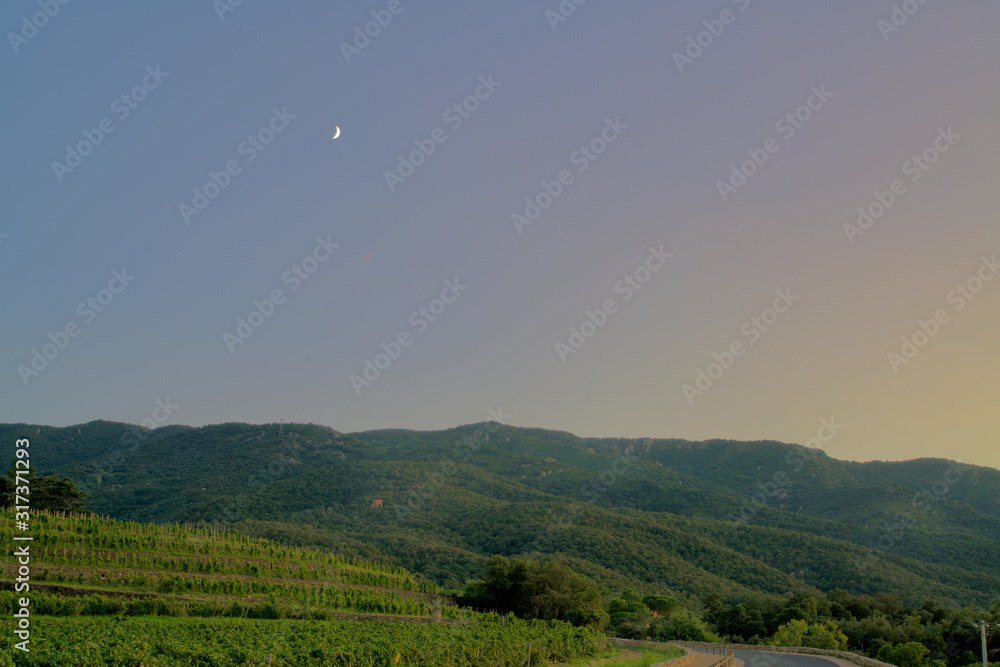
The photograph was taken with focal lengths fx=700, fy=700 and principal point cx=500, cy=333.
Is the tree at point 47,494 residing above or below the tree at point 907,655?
above

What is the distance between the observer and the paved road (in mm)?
31891

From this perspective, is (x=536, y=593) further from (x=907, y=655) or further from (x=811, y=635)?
(x=907, y=655)

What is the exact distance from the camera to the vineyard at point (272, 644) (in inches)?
656

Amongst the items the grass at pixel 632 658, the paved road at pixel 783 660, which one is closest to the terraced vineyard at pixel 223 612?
the grass at pixel 632 658

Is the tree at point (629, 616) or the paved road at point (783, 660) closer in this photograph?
the paved road at point (783, 660)

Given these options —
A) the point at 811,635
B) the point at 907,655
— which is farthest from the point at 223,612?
the point at 811,635

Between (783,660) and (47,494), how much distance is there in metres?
46.2

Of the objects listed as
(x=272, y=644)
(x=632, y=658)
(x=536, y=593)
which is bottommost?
(x=632, y=658)

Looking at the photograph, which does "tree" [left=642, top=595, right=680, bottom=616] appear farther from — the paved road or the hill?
the paved road

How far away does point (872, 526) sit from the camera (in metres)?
113

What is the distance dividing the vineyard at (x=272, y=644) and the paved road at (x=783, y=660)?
9.20 metres

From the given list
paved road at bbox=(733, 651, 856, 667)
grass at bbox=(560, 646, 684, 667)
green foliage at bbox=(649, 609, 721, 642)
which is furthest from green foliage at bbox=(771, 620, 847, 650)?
grass at bbox=(560, 646, 684, 667)

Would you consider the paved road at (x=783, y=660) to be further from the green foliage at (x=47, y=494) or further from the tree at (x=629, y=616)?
the green foliage at (x=47, y=494)

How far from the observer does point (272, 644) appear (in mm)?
20453
